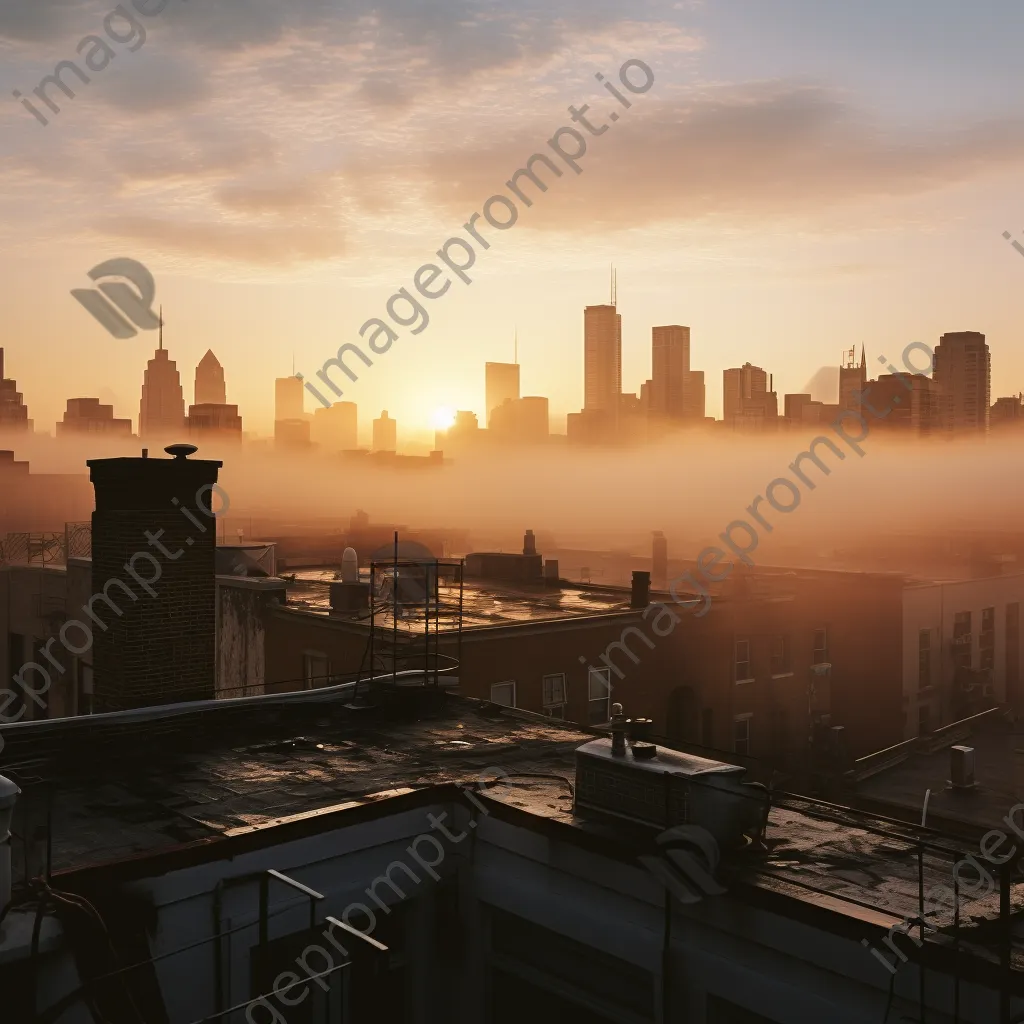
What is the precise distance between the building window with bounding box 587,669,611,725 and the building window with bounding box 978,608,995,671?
2700 cm

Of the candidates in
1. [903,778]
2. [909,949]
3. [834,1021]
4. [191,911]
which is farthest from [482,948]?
[903,778]

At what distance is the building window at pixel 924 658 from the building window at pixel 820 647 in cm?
729

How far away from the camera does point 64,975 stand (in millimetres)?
7766

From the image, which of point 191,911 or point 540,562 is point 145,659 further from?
point 540,562

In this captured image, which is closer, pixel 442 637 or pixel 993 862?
pixel 993 862

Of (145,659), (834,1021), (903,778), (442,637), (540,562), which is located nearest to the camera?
(834,1021)

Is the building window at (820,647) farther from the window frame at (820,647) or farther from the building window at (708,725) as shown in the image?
the building window at (708,725)

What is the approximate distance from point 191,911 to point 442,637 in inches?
688

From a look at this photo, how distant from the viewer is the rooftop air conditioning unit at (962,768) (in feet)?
98.7

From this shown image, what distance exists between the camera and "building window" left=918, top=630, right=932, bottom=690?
151 ft

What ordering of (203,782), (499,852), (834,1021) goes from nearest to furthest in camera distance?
(834,1021) → (499,852) → (203,782)

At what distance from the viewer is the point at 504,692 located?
2866 cm

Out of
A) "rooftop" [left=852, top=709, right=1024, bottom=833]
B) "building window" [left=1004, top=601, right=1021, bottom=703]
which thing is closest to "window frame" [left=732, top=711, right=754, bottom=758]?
"rooftop" [left=852, top=709, right=1024, bottom=833]

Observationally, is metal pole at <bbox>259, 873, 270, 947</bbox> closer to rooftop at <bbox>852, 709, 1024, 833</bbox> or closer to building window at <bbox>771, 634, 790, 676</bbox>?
rooftop at <bbox>852, 709, 1024, 833</bbox>
